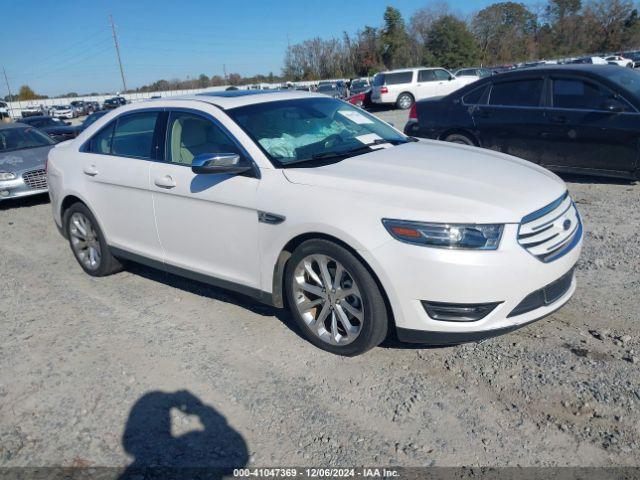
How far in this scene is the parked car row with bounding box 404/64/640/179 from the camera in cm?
660

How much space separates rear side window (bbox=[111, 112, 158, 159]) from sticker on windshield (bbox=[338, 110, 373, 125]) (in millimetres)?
1572

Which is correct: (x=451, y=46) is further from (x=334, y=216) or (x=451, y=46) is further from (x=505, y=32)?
(x=334, y=216)

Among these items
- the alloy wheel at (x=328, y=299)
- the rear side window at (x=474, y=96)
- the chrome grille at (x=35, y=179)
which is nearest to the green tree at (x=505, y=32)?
the rear side window at (x=474, y=96)

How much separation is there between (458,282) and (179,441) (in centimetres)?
171

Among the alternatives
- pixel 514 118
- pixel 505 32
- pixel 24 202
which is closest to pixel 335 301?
pixel 514 118

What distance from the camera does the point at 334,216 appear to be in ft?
10.6

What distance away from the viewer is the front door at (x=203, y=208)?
12.2 ft

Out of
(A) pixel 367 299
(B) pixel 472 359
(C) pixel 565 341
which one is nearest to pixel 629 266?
(C) pixel 565 341

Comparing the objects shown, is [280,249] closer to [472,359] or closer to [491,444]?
[472,359]

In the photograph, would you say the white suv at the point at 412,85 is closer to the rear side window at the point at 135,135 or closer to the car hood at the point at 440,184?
the rear side window at the point at 135,135

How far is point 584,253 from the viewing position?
4.94 m

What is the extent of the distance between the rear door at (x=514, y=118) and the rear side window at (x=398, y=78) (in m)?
17.9

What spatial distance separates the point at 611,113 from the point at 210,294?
533cm

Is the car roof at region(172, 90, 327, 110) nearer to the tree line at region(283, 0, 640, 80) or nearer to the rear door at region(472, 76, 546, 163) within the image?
the rear door at region(472, 76, 546, 163)
